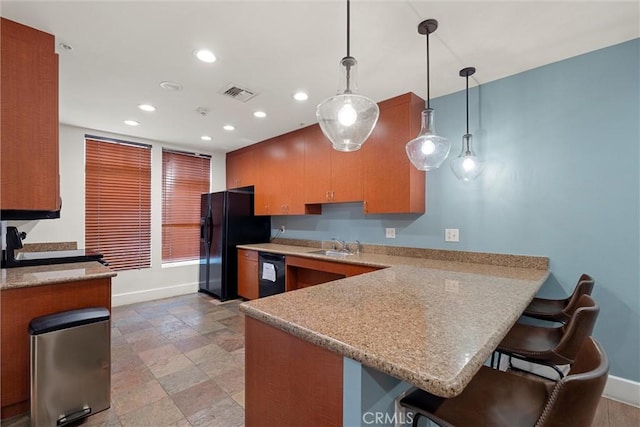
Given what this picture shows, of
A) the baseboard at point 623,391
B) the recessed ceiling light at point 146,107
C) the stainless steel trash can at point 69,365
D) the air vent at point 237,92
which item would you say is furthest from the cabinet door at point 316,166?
the baseboard at point 623,391

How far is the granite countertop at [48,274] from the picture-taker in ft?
5.78

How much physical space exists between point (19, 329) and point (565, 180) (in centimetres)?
391

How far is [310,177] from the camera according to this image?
3.75 m

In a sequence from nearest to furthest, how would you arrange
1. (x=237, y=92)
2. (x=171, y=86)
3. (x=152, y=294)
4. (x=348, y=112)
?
(x=348, y=112) → (x=171, y=86) → (x=237, y=92) → (x=152, y=294)

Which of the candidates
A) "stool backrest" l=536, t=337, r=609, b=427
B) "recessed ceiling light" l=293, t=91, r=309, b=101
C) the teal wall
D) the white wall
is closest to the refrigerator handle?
the white wall

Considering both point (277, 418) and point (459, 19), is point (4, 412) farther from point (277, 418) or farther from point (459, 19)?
point (459, 19)

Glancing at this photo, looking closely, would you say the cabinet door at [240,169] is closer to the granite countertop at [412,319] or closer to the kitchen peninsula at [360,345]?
the granite countertop at [412,319]

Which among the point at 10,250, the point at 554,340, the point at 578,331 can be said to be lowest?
the point at 554,340

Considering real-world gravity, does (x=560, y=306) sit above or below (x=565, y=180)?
below

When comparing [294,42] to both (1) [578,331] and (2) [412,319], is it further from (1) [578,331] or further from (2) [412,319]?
(1) [578,331]

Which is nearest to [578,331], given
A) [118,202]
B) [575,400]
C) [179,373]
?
[575,400]

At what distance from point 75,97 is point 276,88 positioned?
79.9 inches

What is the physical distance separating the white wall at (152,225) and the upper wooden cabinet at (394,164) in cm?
326

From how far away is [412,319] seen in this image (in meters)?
1.08
